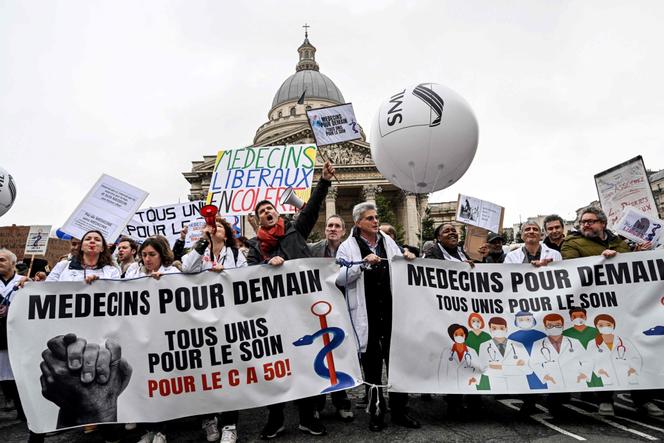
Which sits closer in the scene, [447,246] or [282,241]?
[282,241]

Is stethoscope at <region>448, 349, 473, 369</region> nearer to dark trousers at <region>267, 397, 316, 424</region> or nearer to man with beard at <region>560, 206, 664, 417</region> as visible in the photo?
dark trousers at <region>267, 397, 316, 424</region>

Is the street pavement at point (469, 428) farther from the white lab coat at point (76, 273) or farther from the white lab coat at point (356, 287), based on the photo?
the white lab coat at point (76, 273)

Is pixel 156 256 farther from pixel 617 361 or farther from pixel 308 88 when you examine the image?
pixel 308 88

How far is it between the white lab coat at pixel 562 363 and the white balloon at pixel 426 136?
8.17 ft

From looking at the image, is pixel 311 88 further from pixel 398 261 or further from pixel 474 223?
pixel 398 261

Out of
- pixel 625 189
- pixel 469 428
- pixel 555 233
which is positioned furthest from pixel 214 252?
pixel 625 189

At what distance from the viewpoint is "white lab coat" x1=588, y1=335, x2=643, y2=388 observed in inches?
142

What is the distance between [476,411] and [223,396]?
7.53 ft

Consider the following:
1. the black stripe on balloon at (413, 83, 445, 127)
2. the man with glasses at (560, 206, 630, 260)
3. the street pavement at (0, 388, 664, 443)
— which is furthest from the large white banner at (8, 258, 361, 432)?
the black stripe on balloon at (413, 83, 445, 127)

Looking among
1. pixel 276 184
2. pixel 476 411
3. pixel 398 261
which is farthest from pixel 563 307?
pixel 276 184

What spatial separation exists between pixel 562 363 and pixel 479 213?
5895 mm

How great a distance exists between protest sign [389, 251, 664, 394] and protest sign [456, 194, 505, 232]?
17.1 ft

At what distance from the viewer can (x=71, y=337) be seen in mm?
3473

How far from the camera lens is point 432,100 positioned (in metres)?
5.39
